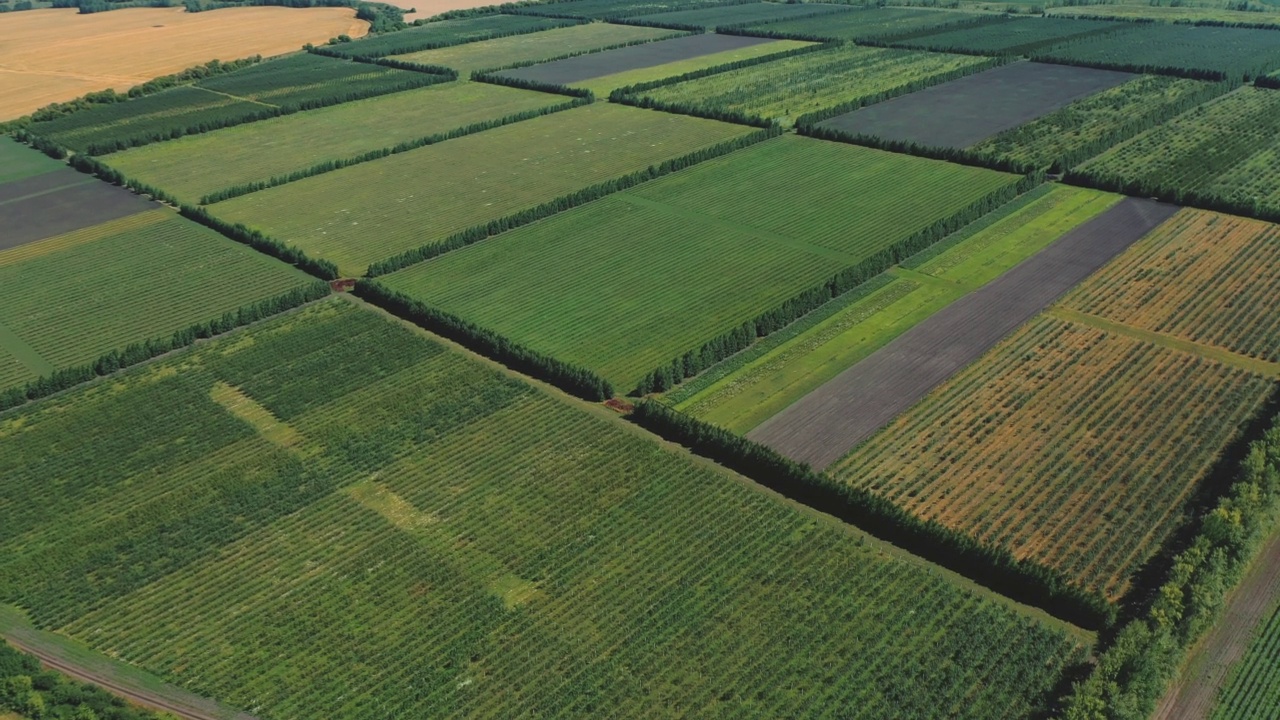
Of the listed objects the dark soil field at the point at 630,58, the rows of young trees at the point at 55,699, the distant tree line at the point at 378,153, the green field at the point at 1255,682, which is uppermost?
the dark soil field at the point at 630,58

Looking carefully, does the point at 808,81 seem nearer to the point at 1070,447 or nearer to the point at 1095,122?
the point at 1095,122

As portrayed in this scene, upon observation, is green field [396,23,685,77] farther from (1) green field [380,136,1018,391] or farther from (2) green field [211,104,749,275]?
(1) green field [380,136,1018,391]

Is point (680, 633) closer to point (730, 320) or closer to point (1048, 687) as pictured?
point (1048, 687)

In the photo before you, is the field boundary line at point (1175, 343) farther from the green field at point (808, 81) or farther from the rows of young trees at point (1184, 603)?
the green field at point (808, 81)

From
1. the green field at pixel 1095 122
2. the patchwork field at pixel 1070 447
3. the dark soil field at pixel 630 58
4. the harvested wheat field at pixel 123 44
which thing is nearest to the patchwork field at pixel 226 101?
the harvested wheat field at pixel 123 44

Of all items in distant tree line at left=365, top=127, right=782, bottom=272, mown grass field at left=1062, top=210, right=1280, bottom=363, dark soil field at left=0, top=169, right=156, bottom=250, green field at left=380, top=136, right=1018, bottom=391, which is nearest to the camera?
mown grass field at left=1062, top=210, right=1280, bottom=363

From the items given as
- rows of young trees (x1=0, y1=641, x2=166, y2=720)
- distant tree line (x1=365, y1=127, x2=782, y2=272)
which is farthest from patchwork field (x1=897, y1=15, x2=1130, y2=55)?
rows of young trees (x1=0, y1=641, x2=166, y2=720)

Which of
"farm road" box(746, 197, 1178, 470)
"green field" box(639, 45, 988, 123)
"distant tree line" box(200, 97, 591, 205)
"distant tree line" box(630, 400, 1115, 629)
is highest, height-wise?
"green field" box(639, 45, 988, 123)
